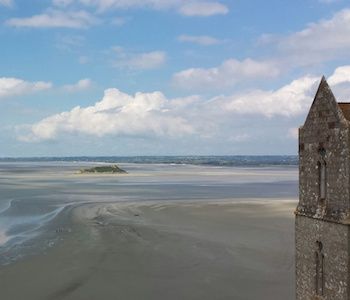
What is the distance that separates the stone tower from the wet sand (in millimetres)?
7324

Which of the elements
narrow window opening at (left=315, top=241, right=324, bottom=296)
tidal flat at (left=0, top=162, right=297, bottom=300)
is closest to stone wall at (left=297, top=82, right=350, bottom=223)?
narrow window opening at (left=315, top=241, right=324, bottom=296)

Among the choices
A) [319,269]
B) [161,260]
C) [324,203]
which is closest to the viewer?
[324,203]

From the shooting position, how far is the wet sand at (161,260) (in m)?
21.1

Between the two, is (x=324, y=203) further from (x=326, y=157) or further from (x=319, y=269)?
(x=319, y=269)

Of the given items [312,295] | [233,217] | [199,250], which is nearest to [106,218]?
[233,217]

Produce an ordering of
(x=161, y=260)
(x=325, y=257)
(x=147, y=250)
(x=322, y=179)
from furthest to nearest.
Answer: (x=147, y=250) < (x=161, y=260) < (x=322, y=179) < (x=325, y=257)

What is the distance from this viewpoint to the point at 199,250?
27.7 meters

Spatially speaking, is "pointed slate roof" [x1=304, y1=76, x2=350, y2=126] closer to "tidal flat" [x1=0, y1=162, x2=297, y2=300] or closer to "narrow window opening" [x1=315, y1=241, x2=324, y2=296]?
"narrow window opening" [x1=315, y1=241, x2=324, y2=296]

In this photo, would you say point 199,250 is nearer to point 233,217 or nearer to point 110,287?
point 110,287

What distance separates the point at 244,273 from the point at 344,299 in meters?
11.4

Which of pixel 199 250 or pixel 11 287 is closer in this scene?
pixel 11 287

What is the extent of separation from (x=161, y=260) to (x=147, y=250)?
2263mm

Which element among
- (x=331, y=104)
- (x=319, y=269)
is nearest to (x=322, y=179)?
(x=331, y=104)

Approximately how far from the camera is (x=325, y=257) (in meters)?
12.8
